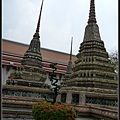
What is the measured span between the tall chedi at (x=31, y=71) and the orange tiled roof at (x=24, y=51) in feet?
36.2

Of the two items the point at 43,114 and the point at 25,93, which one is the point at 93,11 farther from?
the point at 43,114

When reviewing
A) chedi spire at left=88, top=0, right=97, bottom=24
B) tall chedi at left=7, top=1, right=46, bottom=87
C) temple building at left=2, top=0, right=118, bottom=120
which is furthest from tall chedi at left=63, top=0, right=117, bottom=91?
tall chedi at left=7, top=1, right=46, bottom=87

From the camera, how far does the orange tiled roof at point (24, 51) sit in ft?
70.6

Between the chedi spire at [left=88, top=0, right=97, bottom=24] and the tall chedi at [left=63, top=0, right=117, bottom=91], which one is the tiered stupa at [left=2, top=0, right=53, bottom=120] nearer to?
the tall chedi at [left=63, top=0, right=117, bottom=91]

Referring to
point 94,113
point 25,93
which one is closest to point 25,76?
point 25,93

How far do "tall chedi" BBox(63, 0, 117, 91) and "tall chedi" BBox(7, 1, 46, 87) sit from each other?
7.31 feet

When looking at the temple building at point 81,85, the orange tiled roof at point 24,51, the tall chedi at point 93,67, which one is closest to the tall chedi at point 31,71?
the temple building at point 81,85

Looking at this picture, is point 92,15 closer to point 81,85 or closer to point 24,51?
point 81,85

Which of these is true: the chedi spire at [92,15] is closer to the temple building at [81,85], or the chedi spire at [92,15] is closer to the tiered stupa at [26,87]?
the temple building at [81,85]

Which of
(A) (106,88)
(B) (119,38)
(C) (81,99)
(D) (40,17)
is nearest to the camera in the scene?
(B) (119,38)

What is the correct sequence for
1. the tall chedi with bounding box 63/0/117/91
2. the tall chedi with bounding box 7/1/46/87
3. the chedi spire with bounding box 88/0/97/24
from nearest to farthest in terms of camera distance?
the tall chedi with bounding box 63/0/117/91
the chedi spire with bounding box 88/0/97/24
the tall chedi with bounding box 7/1/46/87

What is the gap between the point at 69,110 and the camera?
3066 millimetres

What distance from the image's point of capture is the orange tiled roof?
21.5m

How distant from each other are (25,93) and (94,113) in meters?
3.48
